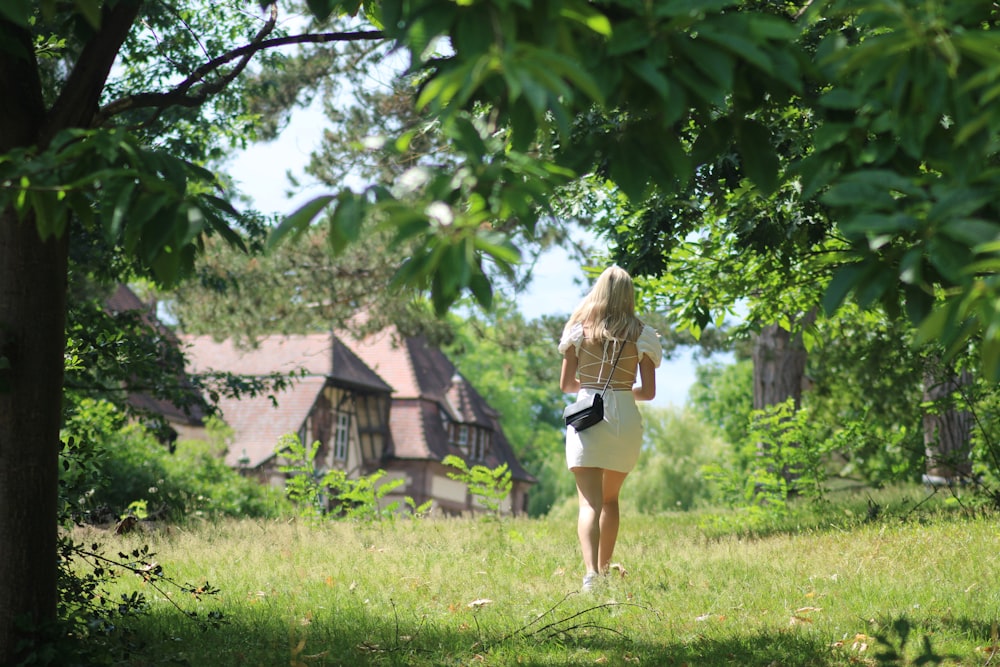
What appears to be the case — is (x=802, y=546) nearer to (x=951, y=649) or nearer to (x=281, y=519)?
(x=951, y=649)

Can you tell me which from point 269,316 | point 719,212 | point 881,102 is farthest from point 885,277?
point 269,316

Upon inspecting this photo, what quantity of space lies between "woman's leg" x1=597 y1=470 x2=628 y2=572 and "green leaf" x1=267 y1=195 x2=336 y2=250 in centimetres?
453

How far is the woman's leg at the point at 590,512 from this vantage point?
6.82 meters

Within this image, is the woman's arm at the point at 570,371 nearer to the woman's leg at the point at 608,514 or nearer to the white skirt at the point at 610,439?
the white skirt at the point at 610,439

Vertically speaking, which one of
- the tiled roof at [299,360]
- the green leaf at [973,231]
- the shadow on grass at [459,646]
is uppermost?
the tiled roof at [299,360]

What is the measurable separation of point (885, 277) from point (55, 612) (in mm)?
3870

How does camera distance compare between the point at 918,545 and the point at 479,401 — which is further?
the point at 479,401

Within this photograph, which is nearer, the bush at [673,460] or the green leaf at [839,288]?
the green leaf at [839,288]

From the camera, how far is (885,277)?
271cm

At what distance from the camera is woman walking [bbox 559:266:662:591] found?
6828 mm

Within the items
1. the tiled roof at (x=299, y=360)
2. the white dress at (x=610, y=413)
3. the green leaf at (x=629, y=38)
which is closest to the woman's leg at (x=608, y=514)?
the white dress at (x=610, y=413)

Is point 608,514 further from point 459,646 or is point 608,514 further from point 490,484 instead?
point 490,484

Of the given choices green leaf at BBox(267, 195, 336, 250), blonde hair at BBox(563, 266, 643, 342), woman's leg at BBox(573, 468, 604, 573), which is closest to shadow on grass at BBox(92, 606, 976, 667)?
woman's leg at BBox(573, 468, 604, 573)

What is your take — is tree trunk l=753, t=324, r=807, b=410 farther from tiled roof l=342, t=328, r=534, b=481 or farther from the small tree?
tiled roof l=342, t=328, r=534, b=481
